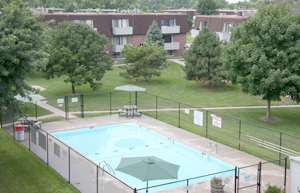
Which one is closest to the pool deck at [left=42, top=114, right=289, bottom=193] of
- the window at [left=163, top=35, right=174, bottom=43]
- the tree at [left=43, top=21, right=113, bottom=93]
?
the tree at [left=43, top=21, right=113, bottom=93]

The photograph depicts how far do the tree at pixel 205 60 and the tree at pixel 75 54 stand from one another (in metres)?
10.5

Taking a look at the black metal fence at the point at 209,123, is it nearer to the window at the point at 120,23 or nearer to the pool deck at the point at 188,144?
the pool deck at the point at 188,144

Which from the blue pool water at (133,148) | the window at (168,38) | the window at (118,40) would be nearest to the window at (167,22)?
the window at (168,38)

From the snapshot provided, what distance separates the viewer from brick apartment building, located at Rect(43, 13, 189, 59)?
56.8m

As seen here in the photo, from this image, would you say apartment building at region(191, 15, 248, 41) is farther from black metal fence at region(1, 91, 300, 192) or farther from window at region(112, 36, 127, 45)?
black metal fence at region(1, 91, 300, 192)

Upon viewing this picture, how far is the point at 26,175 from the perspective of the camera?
61.7 ft

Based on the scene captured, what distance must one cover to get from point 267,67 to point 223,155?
9.20 meters

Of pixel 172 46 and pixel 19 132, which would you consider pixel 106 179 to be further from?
pixel 172 46

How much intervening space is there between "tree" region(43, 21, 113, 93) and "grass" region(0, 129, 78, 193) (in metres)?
14.5

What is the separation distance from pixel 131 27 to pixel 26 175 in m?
44.2

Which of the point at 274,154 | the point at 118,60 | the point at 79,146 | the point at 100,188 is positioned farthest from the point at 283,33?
the point at 118,60

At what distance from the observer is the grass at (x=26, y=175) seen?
17250 mm

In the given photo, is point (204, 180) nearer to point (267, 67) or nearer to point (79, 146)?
point (79, 146)

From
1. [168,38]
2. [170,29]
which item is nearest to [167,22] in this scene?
[170,29]
